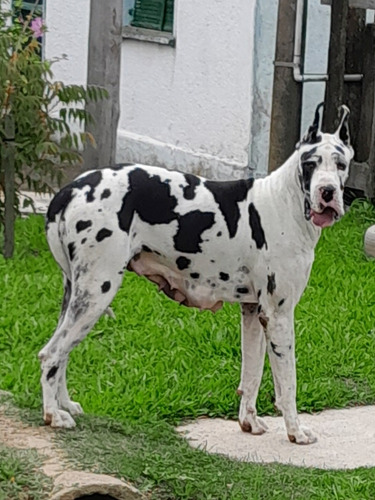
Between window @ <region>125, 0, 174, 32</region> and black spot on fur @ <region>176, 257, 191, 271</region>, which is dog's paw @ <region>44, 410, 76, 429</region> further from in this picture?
window @ <region>125, 0, 174, 32</region>

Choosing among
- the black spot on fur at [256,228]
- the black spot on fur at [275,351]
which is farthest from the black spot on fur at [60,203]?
the black spot on fur at [275,351]

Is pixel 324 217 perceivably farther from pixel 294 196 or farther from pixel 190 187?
pixel 190 187

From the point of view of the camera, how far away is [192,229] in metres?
5.94

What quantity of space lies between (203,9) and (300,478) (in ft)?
25.4

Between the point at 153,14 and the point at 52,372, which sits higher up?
the point at 153,14

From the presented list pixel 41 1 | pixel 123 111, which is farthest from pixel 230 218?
pixel 41 1

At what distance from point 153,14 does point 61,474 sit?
909 cm

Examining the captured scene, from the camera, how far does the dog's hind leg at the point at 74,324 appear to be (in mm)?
5801

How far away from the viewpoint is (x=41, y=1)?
15.5 meters

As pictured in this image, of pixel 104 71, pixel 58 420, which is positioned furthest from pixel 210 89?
pixel 58 420

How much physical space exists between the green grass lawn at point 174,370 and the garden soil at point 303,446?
0.13 meters

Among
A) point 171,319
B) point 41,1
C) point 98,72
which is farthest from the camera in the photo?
point 41,1

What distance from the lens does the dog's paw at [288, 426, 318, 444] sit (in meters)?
6.21

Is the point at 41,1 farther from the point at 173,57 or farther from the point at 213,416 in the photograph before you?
the point at 213,416
